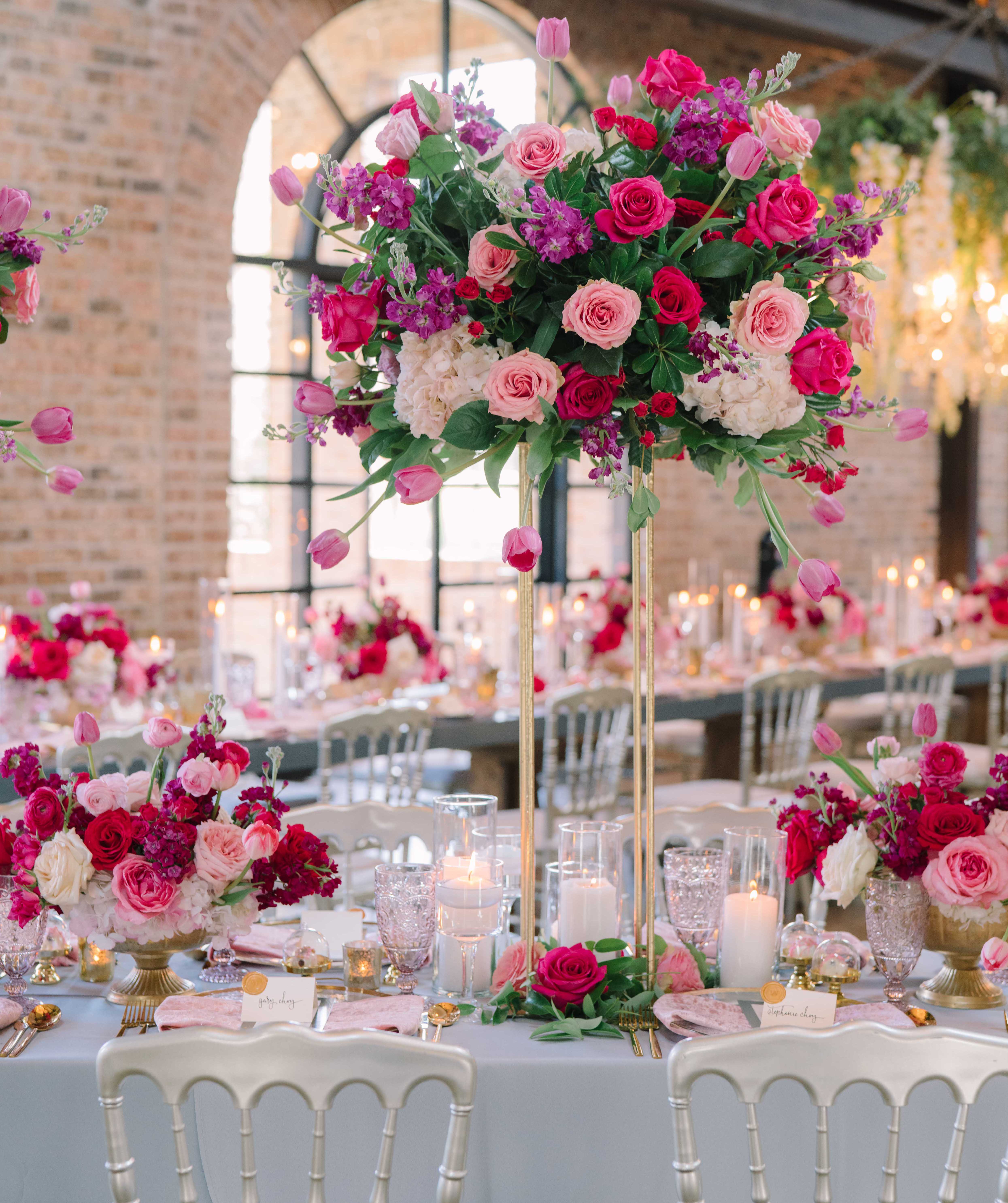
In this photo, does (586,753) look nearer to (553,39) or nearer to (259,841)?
(259,841)

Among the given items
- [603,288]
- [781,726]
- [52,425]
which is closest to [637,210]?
[603,288]

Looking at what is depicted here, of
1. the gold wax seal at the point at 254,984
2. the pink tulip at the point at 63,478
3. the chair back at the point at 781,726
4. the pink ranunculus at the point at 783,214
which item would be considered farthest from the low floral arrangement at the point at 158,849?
the chair back at the point at 781,726

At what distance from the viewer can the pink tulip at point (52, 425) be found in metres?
2.00

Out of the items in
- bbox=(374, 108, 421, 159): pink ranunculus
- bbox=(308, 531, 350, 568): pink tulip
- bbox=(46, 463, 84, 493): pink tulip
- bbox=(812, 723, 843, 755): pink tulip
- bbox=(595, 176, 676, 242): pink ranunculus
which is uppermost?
bbox=(374, 108, 421, 159): pink ranunculus

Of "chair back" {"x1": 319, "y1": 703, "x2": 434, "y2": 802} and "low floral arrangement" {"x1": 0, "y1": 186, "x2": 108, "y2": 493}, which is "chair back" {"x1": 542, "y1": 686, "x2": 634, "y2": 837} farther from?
"low floral arrangement" {"x1": 0, "y1": 186, "x2": 108, "y2": 493}

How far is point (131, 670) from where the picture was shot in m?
4.41

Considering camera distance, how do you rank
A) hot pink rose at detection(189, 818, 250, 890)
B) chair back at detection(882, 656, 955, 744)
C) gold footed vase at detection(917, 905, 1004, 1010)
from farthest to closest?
chair back at detection(882, 656, 955, 744)
gold footed vase at detection(917, 905, 1004, 1010)
hot pink rose at detection(189, 818, 250, 890)

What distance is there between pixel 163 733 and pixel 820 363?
102 centimetres

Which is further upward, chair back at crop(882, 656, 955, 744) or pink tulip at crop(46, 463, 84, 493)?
pink tulip at crop(46, 463, 84, 493)

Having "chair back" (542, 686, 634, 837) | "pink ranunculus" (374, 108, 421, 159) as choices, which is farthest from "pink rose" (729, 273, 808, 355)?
"chair back" (542, 686, 634, 837)

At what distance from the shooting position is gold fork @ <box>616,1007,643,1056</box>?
203 cm

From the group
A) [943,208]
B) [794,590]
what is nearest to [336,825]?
[794,590]

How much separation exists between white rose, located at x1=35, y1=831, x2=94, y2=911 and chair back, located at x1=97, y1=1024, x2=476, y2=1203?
0.50 meters

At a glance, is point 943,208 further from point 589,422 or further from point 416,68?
point 589,422
